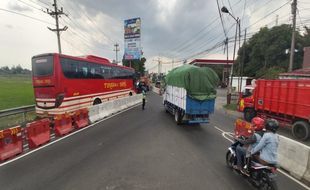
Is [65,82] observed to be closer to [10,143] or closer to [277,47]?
[10,143]

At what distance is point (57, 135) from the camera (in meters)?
10.5

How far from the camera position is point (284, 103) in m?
13.5

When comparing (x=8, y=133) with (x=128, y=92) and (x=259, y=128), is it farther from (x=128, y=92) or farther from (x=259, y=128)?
(x=128, y=92)

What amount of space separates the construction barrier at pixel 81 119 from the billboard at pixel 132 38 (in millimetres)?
29857

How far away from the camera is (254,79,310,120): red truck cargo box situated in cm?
1216

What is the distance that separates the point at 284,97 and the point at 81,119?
441 inches

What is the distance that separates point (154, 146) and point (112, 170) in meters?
2.70

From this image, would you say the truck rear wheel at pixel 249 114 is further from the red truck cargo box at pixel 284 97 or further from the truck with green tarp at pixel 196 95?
the truck with green tarp at pixel 196 95

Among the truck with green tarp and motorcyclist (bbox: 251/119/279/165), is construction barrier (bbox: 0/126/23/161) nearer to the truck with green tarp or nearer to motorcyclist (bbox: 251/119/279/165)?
motorcyclist (bbox: 251/119/279/165)

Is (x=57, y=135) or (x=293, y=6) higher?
(x=293, y=6)

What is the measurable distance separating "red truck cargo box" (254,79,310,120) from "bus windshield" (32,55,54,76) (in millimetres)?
12837

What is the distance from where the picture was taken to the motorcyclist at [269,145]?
5.31 m

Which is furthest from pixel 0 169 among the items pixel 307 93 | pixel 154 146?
pixel 307 93

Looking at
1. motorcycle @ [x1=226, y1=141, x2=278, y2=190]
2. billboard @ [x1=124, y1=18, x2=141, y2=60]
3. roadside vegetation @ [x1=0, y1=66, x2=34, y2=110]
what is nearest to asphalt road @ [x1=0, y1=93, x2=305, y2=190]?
motorcycle @ [x1=226, y1=141, x2=278, y2=190]
